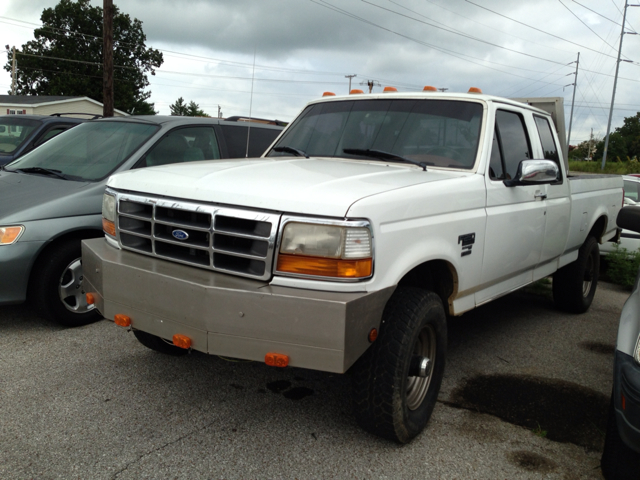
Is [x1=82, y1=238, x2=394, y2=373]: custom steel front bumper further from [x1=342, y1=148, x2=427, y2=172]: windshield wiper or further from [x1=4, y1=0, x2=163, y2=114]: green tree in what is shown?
[x1=4, y1=0, x2=163, y2=114]: green tree

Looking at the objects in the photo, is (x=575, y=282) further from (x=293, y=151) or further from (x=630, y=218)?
(x=293, y=151)

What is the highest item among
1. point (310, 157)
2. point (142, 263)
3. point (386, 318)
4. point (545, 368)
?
point (310, 157)

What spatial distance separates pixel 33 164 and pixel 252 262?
375 centimetres

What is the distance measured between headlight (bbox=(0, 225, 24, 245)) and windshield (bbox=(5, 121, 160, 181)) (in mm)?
879

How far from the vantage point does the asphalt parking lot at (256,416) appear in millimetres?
2797

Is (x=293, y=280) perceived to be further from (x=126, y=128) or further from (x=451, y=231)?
(x=126, y=128)

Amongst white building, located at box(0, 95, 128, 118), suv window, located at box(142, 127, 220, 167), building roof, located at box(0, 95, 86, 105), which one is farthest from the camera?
building roof, located at box(0, 95, 86, 105)

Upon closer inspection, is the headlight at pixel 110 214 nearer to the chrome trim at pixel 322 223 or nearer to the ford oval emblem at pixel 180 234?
the ford oval emblem at pixel 180 234

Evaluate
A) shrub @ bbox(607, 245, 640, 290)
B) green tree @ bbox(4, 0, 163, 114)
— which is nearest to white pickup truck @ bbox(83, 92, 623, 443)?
shrub @ bbox(607, 245, 640, 290)

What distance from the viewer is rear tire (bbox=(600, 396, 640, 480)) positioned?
105 inches

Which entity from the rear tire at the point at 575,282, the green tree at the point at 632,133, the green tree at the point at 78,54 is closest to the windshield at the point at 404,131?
the rear tire at the point at 575,282

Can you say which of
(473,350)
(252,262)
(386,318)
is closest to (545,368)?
(473,350)

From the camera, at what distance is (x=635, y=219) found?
121 inches

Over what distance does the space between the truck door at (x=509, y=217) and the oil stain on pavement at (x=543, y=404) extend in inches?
24.5
